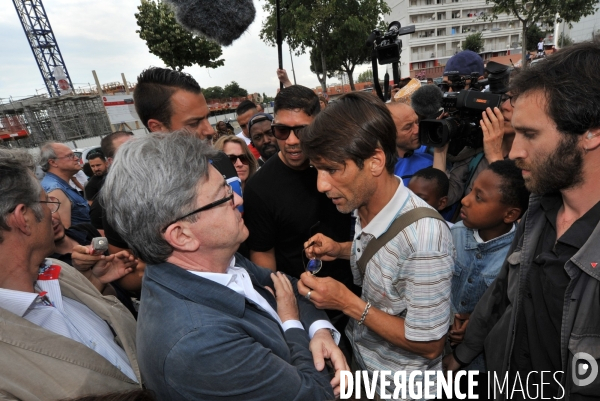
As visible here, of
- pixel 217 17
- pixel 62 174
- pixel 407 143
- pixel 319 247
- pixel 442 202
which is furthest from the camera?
pixel 62 174

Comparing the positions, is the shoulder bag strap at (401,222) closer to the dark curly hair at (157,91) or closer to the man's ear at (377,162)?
the man's ear at (377,162)

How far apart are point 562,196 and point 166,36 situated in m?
16.1

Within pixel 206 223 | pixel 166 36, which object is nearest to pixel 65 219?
pixel 206 223

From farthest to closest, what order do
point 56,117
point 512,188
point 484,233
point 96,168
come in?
point 56,117 → point 96,168 → point 484,233 → point 512,188

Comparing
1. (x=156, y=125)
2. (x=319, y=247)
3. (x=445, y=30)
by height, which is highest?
(x=445, y=30)

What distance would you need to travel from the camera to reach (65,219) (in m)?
3.39

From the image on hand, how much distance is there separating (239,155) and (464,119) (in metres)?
2.40

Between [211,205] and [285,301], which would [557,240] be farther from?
[211,205]

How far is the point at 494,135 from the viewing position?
2.43 metres

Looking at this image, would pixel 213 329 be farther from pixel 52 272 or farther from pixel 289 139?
pixel 289 139

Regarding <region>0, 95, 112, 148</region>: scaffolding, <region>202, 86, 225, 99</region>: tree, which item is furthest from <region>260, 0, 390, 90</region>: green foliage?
<region>202, 86, 225, 99</region>: tree

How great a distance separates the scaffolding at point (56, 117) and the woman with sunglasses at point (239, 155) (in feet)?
82.2

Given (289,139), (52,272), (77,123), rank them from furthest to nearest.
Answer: (77,123)
(289,139)
(52,272)

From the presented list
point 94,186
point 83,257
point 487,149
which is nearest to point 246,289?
point 83,257
